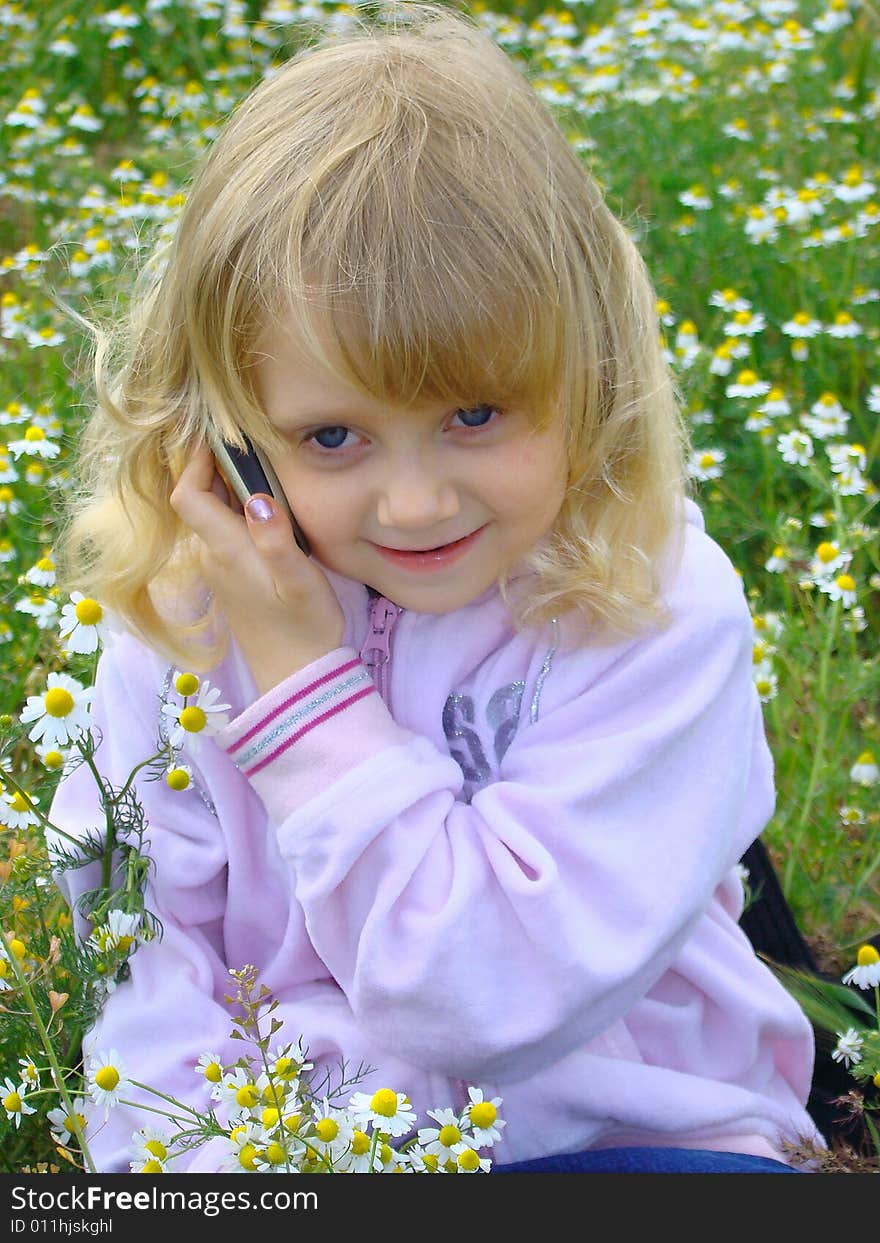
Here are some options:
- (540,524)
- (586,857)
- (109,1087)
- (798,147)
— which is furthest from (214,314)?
(798,147)

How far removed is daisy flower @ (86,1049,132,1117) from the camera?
1449 millimetres

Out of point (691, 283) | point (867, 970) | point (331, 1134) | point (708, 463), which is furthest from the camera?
point (691, 283)

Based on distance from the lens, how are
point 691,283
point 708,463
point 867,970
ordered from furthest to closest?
1. point 691,283
2. point 708,463
3. point 867,970

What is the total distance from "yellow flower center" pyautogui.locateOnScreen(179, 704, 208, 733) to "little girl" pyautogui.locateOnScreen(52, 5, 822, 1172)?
0.21ft

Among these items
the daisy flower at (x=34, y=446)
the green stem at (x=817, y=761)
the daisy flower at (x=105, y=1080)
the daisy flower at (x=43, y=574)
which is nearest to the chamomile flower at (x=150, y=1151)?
the daisy flower at (x=105, y=1080)

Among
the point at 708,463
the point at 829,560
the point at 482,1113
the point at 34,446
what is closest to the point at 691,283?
the point at 708,463

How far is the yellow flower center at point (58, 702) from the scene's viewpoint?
1.50m

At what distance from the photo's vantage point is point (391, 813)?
4.71 ft

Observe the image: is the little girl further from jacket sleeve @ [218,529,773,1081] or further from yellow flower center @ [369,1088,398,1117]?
yellow flower center @ [369,1088,398,1117]

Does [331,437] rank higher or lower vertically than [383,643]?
higher

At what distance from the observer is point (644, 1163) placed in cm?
151

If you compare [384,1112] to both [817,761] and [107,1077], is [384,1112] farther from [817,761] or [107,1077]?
[817,761]

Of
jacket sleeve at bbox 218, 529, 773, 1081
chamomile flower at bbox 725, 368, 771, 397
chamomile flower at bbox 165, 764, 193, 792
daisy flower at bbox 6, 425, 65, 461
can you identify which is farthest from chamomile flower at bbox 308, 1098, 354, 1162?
chamomile flower at bbox 725, 368, 771, 397

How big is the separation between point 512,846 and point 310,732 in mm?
223
